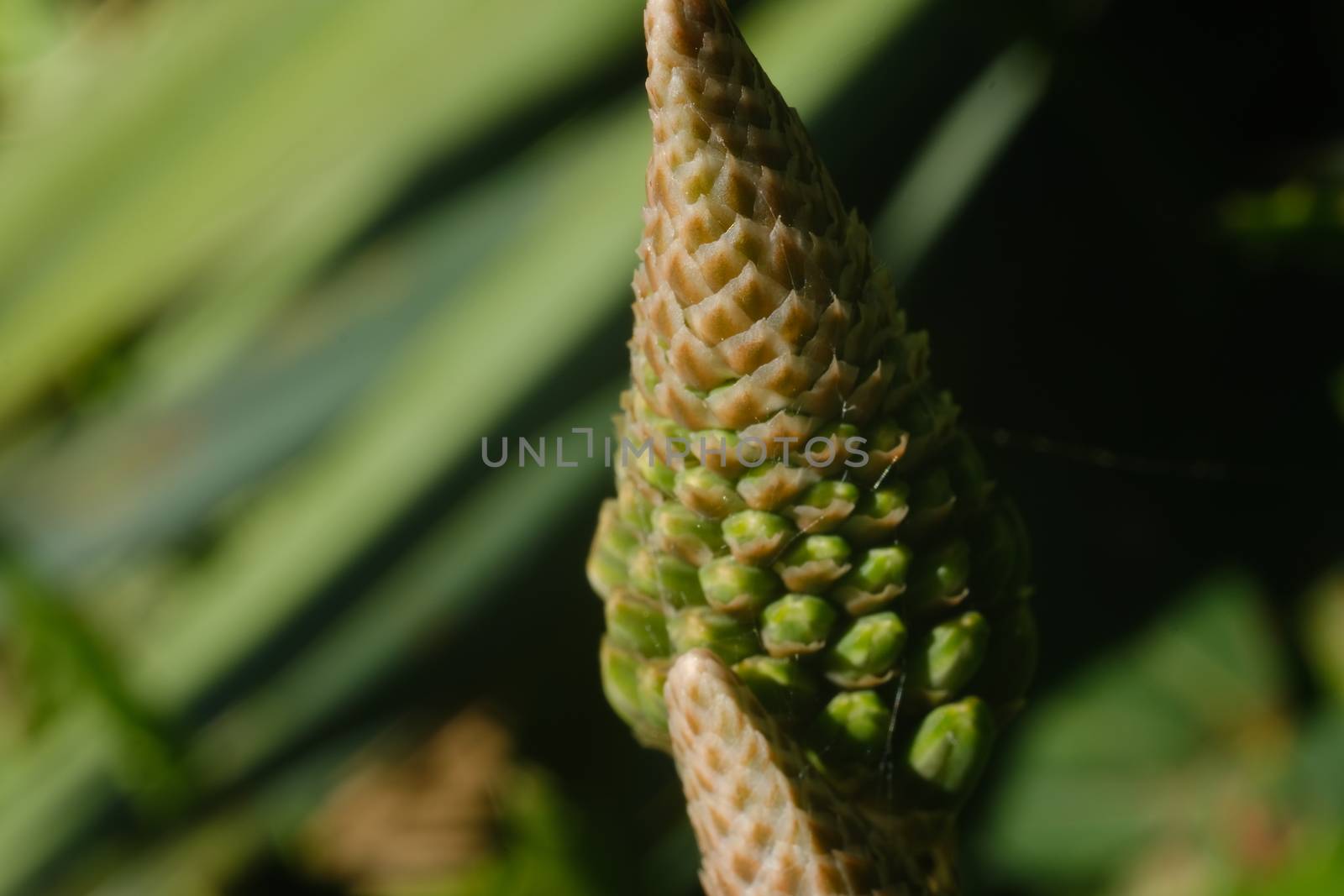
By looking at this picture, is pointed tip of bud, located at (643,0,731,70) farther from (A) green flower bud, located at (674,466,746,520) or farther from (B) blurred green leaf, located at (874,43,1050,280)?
(B) blurred green leaf, located at (874,43,1050,280)

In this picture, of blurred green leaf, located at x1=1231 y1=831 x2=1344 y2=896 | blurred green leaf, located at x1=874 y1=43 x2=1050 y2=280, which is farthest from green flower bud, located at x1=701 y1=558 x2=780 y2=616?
blurred green leaf, located at x1=1231 y1=831 x2=1344 y2=896

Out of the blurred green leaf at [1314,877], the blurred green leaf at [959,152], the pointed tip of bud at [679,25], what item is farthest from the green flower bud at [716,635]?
the blurred green leaf at [1314,877]

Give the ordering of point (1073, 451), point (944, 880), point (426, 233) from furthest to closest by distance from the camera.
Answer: point (1073, 451) < point (426, 233) < point (944, 880)

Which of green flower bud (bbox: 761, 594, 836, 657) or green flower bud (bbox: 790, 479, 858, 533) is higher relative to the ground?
green flower bud (bbox: 790, 479, 858, 533)

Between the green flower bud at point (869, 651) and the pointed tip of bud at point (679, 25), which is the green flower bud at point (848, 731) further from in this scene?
the pointed tip of bud at point (679, 25)

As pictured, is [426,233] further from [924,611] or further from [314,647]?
[924,611]

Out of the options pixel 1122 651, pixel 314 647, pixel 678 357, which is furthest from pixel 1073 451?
pixel 678 357
